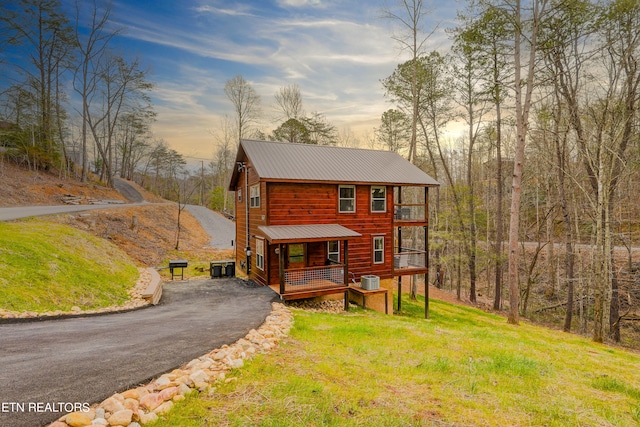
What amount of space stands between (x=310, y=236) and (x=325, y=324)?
428cm

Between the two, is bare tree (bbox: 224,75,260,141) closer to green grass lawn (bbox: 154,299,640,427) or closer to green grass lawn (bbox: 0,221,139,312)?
green grass lawn (bbox: 0,221,139,312)

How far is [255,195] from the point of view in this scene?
14.4 m

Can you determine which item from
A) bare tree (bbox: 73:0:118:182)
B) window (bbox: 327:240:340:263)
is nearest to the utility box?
window (bbox: 327:240:340:263)

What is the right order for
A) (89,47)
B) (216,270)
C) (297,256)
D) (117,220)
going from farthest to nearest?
(89,47), (117,220), (216,270), (297,256)

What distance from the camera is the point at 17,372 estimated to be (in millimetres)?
3852

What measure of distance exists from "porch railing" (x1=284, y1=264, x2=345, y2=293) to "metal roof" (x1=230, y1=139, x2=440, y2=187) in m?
3.90

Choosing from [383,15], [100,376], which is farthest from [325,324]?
[383,15]

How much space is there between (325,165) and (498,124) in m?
11.7

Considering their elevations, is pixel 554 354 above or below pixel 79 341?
below

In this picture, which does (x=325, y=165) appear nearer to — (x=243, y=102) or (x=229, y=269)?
(x=229, y=269)

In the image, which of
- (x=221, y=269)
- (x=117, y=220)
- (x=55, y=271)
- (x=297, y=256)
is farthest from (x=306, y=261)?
(x=117, y=220)

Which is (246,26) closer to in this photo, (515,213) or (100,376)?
(515,213)

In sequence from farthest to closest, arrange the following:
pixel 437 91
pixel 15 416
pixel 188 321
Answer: pixel 437 91
pixel 188 321
pixel 15 416

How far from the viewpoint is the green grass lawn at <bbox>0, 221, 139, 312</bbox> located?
7582mm
